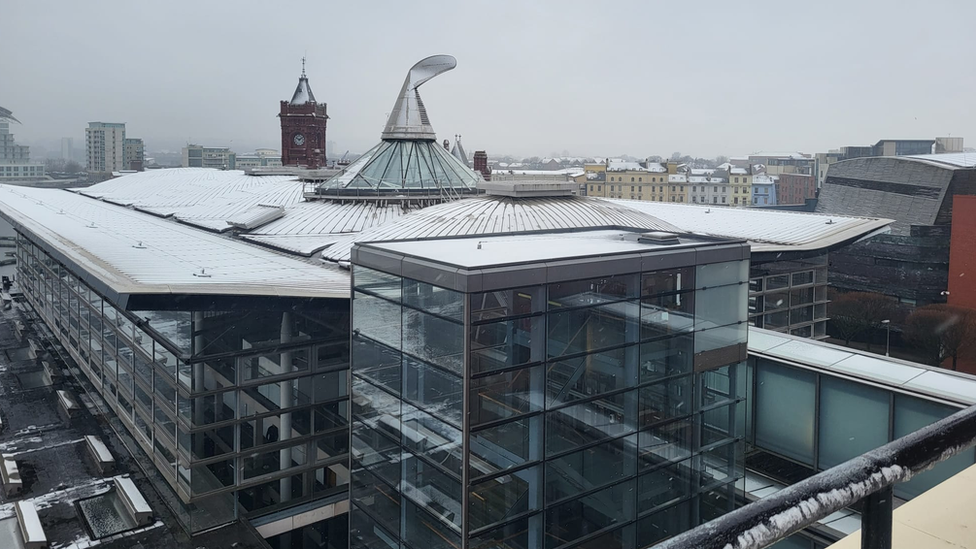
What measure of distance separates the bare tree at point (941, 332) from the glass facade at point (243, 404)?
26.7 metres

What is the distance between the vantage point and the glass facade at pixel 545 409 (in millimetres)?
11094

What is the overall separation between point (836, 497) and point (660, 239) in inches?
506

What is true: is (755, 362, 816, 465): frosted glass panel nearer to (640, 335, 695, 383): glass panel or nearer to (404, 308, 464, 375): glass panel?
(640, 335, 695, 383): glass panel

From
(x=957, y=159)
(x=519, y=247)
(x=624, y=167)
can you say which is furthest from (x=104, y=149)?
(x=519, y=247)

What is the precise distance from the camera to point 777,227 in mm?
28484

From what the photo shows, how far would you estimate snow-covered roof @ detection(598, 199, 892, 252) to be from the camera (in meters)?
25.6

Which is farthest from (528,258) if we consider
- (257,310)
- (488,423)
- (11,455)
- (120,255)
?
(11,455)

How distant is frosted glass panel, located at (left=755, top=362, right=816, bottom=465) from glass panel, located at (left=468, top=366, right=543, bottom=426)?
619 cm

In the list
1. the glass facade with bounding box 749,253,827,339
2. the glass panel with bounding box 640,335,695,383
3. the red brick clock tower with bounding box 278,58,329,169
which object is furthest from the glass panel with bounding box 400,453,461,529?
the red brick clock tower with bounding box 278,58,329,169

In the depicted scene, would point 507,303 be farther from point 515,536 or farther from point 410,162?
point 410,162

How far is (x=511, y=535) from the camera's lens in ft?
37.3

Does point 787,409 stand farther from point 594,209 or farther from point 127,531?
point 127,531

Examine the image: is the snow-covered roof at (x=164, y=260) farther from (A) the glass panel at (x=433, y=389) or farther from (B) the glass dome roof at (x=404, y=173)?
(B) the glass dome roof at (x=404, y=173)

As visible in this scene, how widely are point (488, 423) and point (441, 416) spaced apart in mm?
759
